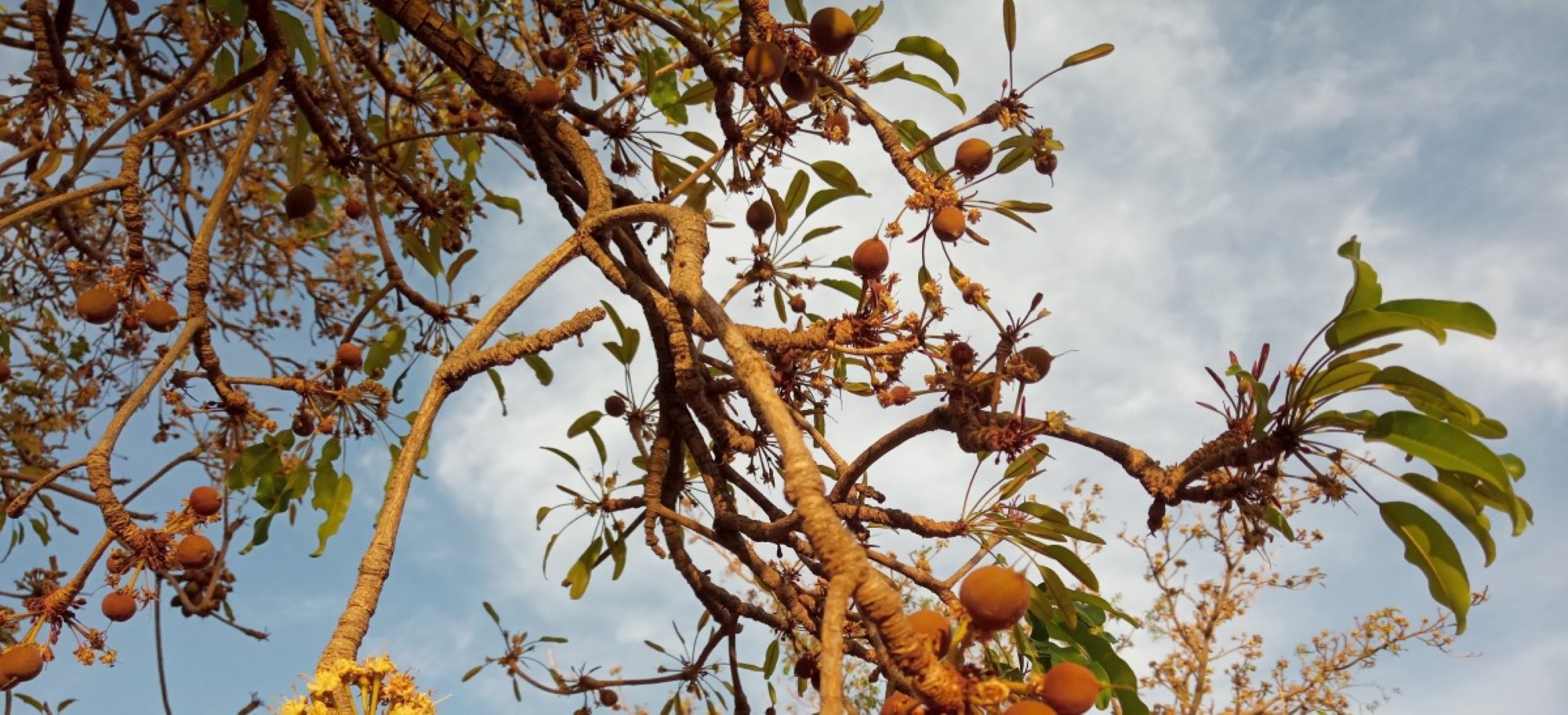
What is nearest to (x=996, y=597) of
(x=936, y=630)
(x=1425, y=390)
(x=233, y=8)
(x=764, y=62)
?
(x=936, y=630)

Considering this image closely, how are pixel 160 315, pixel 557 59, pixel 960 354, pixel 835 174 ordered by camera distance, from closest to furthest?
pixel 960 354 < pixel 160 315 < pixel 835 174 < pixel 557 59

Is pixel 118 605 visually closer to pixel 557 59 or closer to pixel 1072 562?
pixel 1072 562

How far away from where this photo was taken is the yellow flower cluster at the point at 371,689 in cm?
115

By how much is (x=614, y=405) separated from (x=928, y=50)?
4.26 feet

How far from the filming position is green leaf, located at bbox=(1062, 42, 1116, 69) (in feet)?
6.61

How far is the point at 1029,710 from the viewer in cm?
97

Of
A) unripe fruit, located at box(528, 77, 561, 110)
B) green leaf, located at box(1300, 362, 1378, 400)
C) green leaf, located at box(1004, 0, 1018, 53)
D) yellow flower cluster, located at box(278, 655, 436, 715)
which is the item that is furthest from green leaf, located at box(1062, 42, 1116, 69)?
yellow flower cluster, located at box(278, 655, 436, 715)

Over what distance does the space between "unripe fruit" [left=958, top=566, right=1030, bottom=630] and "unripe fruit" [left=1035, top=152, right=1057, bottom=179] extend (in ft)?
4.19

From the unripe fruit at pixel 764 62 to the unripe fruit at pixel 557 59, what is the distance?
146 centimetres

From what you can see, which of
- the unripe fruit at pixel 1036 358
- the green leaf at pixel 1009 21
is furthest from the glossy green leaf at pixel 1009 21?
the unripe fruit at pixel 1036 358

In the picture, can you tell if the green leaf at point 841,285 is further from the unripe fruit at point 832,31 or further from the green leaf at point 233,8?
the green leaf at point 233,8

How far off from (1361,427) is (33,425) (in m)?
5.70

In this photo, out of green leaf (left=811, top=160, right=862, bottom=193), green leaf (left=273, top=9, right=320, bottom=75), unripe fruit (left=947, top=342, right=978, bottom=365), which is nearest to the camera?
unripe fruit (left=947, top=342, right=978, bottom=365)

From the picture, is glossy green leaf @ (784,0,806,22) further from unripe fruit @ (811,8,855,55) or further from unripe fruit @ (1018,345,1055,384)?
unripe fruit @ (1018,345,1055,384)
